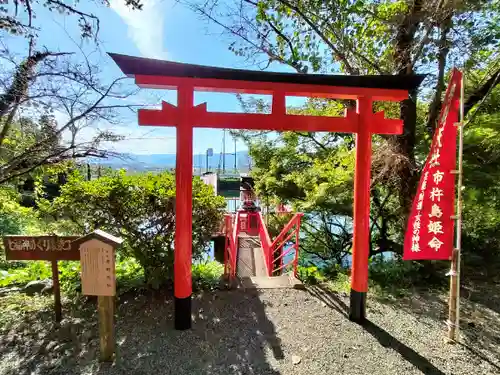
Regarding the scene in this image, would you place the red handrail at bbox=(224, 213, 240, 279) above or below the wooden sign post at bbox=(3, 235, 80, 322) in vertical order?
below

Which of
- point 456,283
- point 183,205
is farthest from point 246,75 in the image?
point 456,283

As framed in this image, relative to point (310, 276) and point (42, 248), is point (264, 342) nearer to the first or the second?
point (310, 276)

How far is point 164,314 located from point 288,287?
1971mm

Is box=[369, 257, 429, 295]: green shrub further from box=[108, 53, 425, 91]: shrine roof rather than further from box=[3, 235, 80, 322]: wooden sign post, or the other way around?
box=[3, 235, 80, 322]: wooden sign post

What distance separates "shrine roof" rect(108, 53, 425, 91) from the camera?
9.51 feet

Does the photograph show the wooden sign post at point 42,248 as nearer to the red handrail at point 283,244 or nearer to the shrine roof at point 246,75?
the shrine roof at point 246,75

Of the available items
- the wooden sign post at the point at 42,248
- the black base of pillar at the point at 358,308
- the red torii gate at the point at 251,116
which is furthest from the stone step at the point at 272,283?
the wooden sign post at the point at 42,248

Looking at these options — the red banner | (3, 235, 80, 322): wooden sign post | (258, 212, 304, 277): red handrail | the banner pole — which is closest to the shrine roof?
the red banner

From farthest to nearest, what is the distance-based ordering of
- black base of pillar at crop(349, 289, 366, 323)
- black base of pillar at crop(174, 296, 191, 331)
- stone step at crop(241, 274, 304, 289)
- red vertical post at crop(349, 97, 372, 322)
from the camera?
stone step at crop(241, 274, 304, 289) → black base of pillar at crop(349, 289, 366, 323) → red vertical post at crop(349, 97, 372, 322) → black base of pillar at crop(174, 296, 191, 331)

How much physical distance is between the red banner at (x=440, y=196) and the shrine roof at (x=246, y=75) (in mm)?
632

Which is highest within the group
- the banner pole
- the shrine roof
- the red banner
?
the shrine roof

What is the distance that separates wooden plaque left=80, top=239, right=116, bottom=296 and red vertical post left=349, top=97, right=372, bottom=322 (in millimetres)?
2844

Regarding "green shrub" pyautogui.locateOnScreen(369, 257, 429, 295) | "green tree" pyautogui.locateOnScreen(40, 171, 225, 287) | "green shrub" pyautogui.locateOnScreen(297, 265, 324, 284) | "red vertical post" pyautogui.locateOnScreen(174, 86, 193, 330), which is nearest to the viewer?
"red vertical post" pyautogui.locateOnScreen(174, 86, 193, 330)

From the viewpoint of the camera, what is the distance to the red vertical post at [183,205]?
3.14 meters
